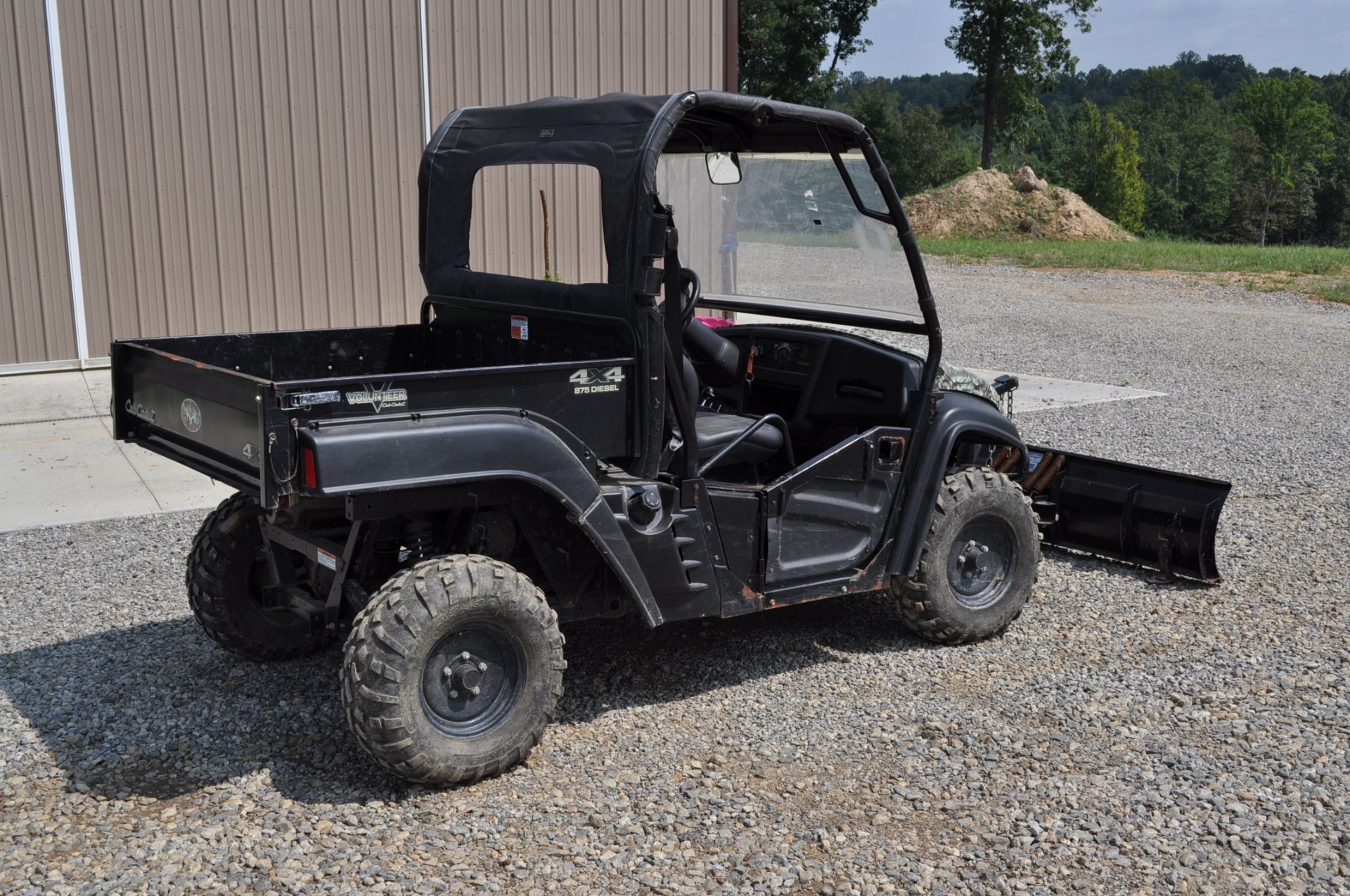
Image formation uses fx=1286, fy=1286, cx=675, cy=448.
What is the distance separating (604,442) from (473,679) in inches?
33.4

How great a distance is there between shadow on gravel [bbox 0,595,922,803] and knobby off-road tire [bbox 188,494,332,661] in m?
0.10

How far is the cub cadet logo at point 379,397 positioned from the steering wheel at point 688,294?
3.31 ft

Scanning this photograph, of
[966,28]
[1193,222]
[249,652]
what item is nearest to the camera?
[249,652]

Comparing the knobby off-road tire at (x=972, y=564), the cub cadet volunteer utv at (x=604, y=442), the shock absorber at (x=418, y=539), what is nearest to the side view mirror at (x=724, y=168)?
the cub cadet volunteer utv at (x=604, y=442)

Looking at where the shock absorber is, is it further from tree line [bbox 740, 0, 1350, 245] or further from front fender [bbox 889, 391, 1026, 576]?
tree line [bbox 740, 0, 1350, 245]

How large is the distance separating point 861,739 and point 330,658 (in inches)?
79.6

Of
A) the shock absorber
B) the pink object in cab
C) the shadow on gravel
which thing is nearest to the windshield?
the pink object in cab

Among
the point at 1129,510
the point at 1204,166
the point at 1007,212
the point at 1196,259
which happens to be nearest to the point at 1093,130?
the point at 1204,166

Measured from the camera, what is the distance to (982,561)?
5152 mm

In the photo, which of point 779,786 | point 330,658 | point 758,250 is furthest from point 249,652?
point 758,250

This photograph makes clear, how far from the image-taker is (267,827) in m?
3.54

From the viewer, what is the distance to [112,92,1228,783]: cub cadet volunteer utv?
368cm

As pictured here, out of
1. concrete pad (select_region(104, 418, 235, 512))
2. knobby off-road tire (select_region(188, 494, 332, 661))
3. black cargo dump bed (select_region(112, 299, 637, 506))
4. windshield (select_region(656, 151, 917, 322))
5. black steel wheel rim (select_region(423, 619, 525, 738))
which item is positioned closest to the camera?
black cargo dump bed (select_region(112, 299, 637, 506))

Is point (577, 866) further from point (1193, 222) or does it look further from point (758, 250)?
point (1193, 222)
